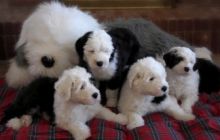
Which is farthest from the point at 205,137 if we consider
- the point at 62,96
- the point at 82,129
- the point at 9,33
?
the point at 9,33

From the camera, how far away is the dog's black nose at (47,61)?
1.75 m

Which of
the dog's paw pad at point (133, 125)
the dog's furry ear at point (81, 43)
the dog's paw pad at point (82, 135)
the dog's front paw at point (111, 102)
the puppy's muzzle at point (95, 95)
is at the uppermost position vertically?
the dog's furry ear at point (81, 43)

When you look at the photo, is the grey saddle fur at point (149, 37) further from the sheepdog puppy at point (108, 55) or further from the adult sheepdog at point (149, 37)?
the sheepdog puppy at point (108, 55)

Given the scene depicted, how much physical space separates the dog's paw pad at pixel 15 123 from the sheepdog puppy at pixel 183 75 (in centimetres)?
74

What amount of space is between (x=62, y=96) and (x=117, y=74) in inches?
12.4

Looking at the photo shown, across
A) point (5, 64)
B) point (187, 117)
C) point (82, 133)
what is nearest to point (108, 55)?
→ point (82, 133)

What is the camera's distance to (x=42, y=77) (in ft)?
5.82

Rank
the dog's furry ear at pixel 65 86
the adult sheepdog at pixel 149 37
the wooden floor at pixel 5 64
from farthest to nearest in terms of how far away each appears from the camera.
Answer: the wooden floor at pixel 5 64 < the adult sheepdog at pixel 149 37 < the dog's furry ear at pixel 65 86

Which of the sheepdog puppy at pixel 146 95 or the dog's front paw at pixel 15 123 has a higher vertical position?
the sheepdog puppy at pixel 146 95

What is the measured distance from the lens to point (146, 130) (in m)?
1.62

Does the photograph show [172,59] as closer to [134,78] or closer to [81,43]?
[134,78]

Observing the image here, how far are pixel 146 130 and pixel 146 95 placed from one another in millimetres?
164

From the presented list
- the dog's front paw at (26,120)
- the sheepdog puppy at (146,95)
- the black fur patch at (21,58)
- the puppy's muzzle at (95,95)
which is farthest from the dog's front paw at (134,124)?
the black fur patch at (21,58)

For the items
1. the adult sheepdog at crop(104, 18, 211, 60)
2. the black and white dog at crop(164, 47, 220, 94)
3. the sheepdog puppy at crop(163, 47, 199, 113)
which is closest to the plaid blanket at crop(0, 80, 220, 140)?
the sheepdog puppy at crop(163, 47, 199, 113)
